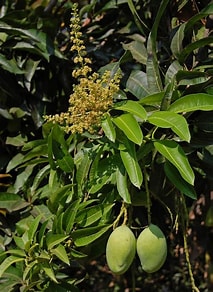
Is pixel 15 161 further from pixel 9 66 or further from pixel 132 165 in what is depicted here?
pixel 132 165

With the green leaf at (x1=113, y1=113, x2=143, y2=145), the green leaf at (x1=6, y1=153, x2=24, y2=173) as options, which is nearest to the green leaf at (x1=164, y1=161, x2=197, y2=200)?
the green leaf at (x1=113, y1=113, x2=143, y2=145)

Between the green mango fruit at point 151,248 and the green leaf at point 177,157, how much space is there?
0.39 feet

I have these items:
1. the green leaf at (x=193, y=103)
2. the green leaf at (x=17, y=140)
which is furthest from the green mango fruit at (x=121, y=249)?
the green leaf at (x=17, y=140)

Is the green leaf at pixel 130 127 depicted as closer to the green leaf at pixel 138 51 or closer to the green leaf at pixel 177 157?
the green leaf at pixel 177 157

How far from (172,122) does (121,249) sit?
22cm

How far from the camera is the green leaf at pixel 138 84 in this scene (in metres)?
1.22

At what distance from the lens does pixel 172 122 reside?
101 centimetres

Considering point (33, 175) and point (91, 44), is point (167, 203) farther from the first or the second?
point (91, 44)

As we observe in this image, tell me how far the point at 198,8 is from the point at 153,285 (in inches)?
41.7

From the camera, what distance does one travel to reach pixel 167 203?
1.29 m

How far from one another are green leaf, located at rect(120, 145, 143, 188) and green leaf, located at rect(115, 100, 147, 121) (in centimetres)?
6

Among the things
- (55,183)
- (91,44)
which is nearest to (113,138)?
(55,183)

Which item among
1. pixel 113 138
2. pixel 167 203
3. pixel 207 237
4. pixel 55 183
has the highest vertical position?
pixel 113 138

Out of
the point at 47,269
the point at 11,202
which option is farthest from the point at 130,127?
the point at 11,202
